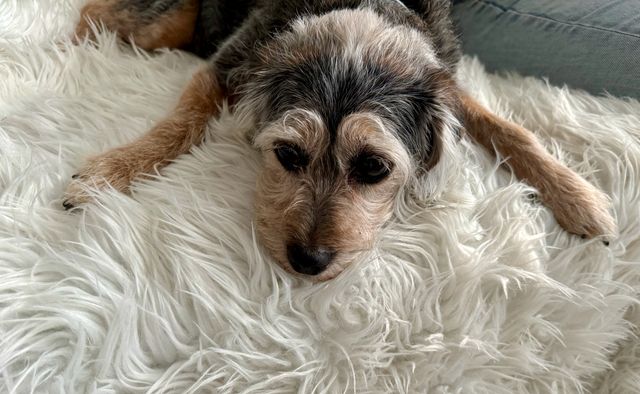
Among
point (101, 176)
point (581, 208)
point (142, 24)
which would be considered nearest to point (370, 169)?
point (581, 208)

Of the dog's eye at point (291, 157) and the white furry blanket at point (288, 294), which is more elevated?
the dog's eye at point (291, 157)

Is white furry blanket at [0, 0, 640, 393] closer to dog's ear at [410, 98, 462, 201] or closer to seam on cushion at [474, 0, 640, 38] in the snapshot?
dog's ear at [410, 98, 462, 201]

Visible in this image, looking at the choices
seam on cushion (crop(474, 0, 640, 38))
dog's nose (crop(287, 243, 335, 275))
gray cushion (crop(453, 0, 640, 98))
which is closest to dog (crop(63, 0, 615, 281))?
dog's nose (crop(287, 243, 335, 275))

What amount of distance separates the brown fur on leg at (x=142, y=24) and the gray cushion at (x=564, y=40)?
0.99 metres

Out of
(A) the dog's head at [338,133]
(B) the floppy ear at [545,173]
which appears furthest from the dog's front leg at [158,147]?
(B) the floppy ear at [545,173]

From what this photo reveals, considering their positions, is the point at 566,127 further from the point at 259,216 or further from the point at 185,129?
the point at 185,129

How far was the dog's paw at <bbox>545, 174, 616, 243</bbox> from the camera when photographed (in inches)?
45.0

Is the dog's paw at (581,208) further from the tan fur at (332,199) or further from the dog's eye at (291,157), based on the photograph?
the dog's eye at (291,157)

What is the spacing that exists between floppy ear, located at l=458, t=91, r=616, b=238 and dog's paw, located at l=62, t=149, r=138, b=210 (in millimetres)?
836

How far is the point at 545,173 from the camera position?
1260mm

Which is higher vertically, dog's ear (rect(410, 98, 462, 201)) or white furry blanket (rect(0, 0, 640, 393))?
dog's ear (rect(410, 98, 462, 201))

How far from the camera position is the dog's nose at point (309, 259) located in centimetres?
104

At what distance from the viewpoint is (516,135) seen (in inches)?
53.1

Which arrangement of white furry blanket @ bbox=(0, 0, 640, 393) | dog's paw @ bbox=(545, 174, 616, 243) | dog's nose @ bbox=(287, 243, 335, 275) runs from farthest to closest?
1. dog's paw @ bbox=(545, 174, 616, 243)
2. dog's nose @ bbox=(287, 243, 335, 275)
3. white furry blanket @ bbox=(0, 0, 640, 393)
